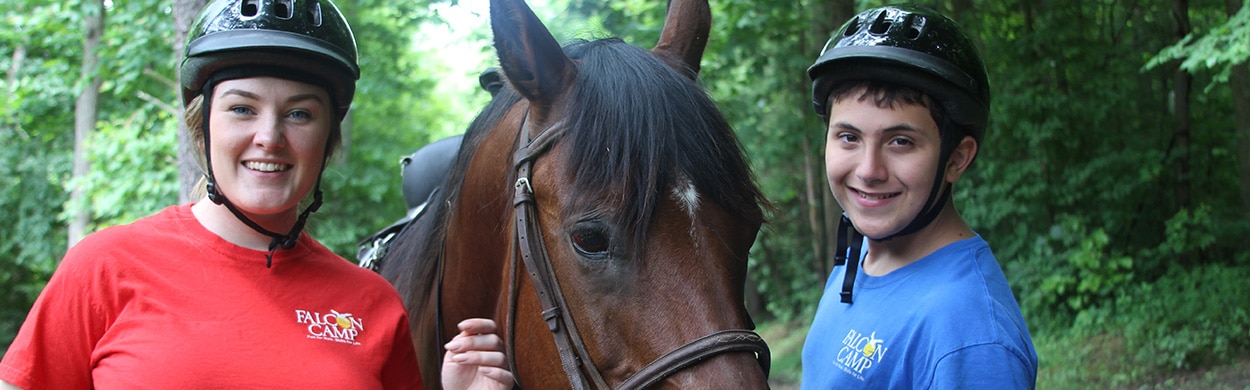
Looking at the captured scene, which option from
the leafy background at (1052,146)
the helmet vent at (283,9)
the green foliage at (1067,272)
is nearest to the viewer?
the helmet vent at (283,9)

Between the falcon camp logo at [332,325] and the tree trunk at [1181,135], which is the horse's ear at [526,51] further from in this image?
the tree trunk at [1181,135]

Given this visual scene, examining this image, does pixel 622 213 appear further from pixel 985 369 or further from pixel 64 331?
pixel 64 331

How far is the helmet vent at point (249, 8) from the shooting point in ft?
7.46

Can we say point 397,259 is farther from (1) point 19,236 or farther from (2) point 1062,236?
(1) point 19,236

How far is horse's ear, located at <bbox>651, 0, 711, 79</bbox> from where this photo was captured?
271cm

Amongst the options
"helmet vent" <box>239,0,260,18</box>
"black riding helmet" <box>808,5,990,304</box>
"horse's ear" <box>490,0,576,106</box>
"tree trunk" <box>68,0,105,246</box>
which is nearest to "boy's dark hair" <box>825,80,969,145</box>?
"black riding helmet" <box>808,5,990,304</box>

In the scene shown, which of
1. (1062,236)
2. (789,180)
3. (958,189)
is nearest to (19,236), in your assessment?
(789,180)

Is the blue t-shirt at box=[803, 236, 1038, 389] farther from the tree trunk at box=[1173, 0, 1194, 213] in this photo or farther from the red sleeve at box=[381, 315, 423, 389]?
the tree trunk at box=[1173, 0, 1194, 213]

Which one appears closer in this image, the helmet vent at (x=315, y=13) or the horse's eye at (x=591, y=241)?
the horse's eye at (x=591, y=241)

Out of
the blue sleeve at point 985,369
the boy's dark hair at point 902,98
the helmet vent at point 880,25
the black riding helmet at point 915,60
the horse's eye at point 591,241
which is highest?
the helmet vent at point 880,25

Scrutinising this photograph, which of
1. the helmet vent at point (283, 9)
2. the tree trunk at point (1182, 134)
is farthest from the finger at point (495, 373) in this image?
the tree trunk at point (1182, 134)

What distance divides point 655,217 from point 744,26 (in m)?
7.77

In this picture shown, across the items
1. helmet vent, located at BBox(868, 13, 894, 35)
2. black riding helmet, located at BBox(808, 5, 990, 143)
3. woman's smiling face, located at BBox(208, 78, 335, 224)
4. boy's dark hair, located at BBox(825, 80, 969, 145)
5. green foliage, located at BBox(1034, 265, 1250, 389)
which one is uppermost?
helmet vent, located at BBox(868, 13, 894, 35)

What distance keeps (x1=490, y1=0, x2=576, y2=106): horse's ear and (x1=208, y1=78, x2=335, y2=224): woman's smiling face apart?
50 cm
